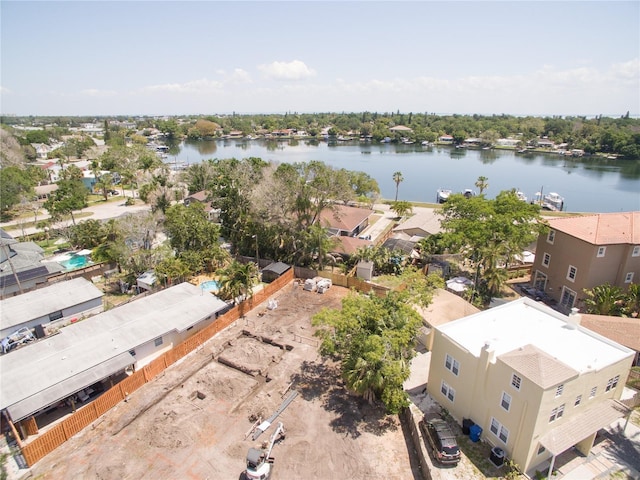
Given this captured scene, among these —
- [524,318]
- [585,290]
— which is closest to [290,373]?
[524,318]

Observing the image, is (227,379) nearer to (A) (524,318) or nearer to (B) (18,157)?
(A) (524,318)

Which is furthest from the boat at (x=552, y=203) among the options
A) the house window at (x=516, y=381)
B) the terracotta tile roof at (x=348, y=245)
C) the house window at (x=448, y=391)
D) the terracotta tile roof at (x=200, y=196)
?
the house window at (x=516, y=381)

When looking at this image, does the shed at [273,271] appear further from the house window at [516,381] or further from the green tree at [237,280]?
the house window at [516,381]

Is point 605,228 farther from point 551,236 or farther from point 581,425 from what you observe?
point 581,425

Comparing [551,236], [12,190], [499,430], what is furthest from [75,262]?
[551,236]

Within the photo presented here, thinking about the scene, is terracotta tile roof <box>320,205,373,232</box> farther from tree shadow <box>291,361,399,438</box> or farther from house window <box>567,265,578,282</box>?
tree shadow <box>291,361,399,438</box>

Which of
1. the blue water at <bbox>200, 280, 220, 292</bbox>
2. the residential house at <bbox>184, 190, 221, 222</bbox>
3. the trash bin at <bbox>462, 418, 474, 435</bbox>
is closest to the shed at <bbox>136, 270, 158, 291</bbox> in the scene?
the blue water at <bbox>200, 280, 220, 292</bbox>
